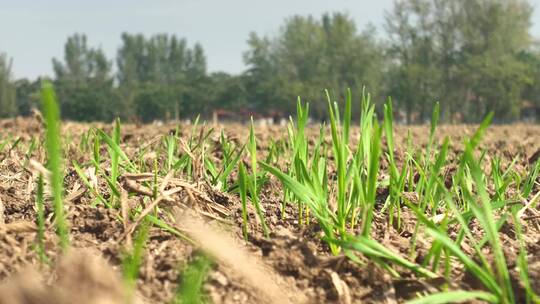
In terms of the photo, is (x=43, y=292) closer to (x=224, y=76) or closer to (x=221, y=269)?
(x=221, y=269)

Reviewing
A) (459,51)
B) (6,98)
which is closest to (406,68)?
(459,51)

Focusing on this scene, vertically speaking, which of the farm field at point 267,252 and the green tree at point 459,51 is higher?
the green tree at point 459,51

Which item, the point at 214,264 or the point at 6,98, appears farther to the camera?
the point at 6,98

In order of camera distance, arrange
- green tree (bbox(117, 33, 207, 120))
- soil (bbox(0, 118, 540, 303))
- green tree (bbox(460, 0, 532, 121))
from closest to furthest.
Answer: soil (bbox(0, 118, 540, 303))
green tree (bbox(460, 0, 532, 121))
green tree (bbox(117, 33, 207, 120))

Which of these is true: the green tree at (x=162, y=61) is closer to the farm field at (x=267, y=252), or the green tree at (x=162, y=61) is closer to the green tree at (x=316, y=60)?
the green tree at (x=316, y=60)

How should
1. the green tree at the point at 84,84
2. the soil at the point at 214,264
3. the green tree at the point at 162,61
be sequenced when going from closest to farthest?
1. the soil at the point at 214,264
2. the green tree at the point at 84,84
3. the green tree at the point at 162,61

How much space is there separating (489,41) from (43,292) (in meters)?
38.8

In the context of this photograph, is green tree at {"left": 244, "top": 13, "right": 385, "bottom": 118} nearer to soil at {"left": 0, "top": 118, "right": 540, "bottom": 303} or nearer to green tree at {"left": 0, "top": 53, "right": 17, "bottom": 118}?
green tree at {"left": 0, "top": 53, "right": 17, "bottom": 118}

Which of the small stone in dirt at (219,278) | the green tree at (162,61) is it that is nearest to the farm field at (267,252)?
the small stone in dirt at (219,278)

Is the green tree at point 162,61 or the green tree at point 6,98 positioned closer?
the green tree at point 6,98

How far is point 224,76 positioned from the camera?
69188 mm

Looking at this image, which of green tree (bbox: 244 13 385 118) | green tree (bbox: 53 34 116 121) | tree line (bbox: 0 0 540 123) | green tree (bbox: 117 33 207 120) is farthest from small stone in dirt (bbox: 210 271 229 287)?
green tree (bbox: 117 33 207 120)

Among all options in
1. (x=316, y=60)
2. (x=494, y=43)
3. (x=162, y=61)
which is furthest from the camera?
(x=162, y=61)

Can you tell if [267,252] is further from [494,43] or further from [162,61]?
[162,61]
